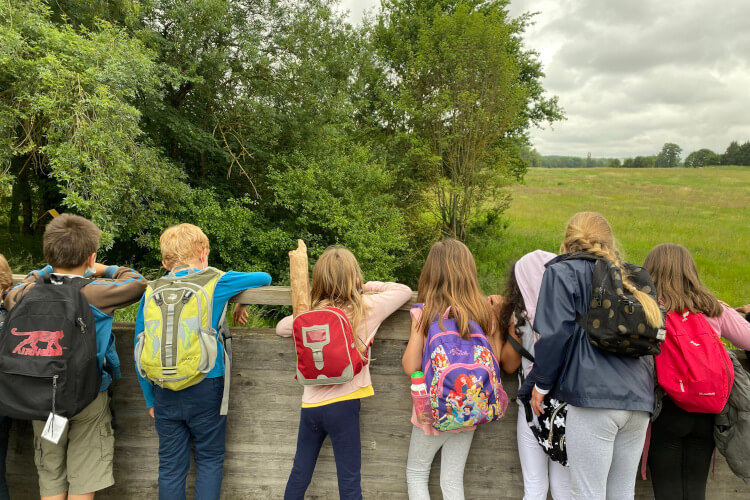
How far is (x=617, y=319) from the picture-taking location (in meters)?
2.03

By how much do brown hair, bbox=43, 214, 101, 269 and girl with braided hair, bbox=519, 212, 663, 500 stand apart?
91.1 inches

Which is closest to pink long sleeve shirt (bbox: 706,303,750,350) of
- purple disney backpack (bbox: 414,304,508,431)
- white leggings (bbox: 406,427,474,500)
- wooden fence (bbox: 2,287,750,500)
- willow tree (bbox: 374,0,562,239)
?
wooden fence (bbox: 2,287,750,500)

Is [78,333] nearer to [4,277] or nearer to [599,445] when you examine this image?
[4,277]

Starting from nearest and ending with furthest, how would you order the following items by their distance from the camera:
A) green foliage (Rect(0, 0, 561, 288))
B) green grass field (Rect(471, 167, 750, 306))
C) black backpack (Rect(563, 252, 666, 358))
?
1. black backpack (Rect(563, 252, 666, 358))
2. green foliage (Rect(0, 0, 561, 288))
3. green grass field (Rect(471, 167, 750, 306))

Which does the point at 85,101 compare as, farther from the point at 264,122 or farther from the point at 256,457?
the point at 256,457

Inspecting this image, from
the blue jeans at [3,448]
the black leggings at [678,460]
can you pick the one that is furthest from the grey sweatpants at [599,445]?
the blue jeans at [3,448]

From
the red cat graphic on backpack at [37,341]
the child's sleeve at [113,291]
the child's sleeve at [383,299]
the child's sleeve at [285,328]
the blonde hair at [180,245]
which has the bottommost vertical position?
the child's sleeve at [285,328]

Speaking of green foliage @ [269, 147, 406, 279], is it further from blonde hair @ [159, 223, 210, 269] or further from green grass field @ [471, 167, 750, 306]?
blonde hair @ [159, 223, 210, 269]

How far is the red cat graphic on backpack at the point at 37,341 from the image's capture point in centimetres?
221

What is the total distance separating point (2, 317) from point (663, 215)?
30814mm

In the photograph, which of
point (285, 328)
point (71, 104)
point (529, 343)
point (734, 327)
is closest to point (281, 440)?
point (285, 328)

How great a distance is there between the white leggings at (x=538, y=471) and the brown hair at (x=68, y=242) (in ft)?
8.13

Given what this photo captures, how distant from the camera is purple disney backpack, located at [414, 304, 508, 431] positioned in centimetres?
227

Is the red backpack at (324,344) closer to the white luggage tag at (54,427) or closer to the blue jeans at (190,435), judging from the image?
the blue jeans at (190,435)
